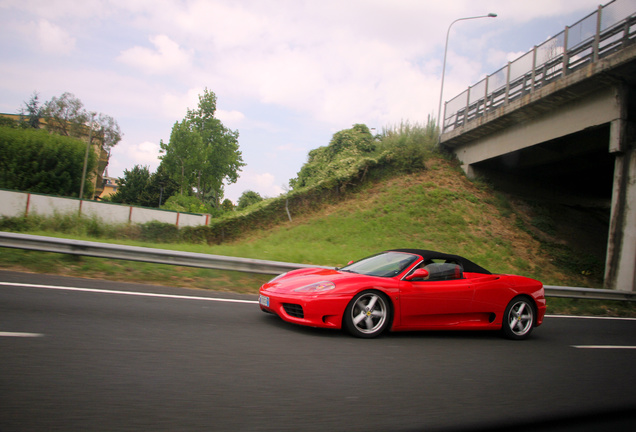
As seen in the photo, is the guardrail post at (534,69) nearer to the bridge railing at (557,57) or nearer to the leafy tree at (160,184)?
the bridge railing at (557,57)

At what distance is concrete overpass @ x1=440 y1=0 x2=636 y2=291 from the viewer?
51.0 feet

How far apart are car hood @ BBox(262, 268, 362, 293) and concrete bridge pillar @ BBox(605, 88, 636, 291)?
14572mm

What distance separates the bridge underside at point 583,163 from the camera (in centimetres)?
1574

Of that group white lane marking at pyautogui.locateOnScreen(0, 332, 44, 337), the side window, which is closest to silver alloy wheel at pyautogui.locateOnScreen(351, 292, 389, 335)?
the side window

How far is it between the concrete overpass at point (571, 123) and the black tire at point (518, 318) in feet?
38.8

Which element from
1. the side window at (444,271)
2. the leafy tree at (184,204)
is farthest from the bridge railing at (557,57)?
the leafy tree at (184,204)

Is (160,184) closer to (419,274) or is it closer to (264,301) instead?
(264,301)

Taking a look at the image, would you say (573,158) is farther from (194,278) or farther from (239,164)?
(239,164)

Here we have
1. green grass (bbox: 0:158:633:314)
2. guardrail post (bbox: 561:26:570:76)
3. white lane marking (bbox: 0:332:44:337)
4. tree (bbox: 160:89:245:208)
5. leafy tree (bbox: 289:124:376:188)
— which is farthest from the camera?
tree (bbox: 160:89:245:208)

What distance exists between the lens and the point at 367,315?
5348 mm

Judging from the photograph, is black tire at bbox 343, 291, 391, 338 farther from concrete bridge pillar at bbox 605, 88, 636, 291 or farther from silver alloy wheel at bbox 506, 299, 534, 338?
concrete bridge pillar at bbox 605, 88, 636, 291

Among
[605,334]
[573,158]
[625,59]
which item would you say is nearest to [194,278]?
[605,334]

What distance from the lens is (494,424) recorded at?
3086mm

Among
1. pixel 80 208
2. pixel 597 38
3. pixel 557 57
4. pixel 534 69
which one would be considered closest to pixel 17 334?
pixel 597 38
